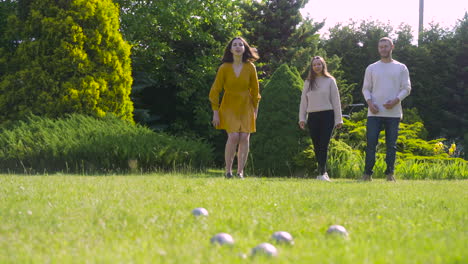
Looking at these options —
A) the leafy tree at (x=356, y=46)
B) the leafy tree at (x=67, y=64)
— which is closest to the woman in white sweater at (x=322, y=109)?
the leafy tree at (x=67, y=64)

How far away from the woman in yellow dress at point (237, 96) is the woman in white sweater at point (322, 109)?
964 millimetres

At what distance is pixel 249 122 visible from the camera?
739cm

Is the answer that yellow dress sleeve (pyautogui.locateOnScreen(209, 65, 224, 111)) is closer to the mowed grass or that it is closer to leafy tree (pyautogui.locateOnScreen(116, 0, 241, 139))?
the mowed grass

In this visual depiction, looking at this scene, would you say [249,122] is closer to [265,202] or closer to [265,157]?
[265,157]

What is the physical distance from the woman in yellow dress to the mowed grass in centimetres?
203

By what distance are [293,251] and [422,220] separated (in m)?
1.47

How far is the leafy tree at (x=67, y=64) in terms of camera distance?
34.9 ft

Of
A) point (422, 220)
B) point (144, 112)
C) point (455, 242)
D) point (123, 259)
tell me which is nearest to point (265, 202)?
point (422, 220)

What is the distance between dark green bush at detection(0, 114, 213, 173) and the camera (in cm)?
888

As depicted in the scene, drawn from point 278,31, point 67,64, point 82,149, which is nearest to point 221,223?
point 82,149

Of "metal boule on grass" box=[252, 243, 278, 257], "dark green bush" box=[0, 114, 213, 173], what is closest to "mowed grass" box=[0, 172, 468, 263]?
"metal boule on grass" box=[252, 243, 278, 257]

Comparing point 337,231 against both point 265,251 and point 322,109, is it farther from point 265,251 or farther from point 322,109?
point 322,109

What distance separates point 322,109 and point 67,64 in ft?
18.9

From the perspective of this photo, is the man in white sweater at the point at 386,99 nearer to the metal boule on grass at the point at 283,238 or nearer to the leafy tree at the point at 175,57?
the metal boule on grass at the point at 283,238
